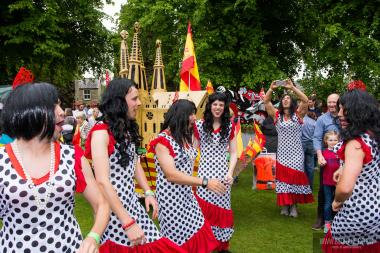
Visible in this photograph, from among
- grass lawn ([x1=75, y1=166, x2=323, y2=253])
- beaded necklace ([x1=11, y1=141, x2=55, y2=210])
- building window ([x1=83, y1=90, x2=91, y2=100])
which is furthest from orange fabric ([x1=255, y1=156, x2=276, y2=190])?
building window ([x1=83, y1=90, x2=91, y2=100])

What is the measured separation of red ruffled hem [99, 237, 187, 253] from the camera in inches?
127

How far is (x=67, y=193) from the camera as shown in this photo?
88.6 inches

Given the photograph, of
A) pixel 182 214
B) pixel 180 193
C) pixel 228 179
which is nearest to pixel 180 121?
pixel 180 193

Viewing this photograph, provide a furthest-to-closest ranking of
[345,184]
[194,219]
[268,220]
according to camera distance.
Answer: [268,220], [194,219], [345,184]

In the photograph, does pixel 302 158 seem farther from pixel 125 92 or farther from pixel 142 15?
pixel 142 15

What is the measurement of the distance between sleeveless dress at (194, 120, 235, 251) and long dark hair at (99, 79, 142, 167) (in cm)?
212

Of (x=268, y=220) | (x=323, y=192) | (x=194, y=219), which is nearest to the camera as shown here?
(x=194, y=219)

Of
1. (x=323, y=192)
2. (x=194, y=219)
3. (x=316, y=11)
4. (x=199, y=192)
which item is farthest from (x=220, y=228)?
(x=316, y=11)

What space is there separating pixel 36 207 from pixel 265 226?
208 inches

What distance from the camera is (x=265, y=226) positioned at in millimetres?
6973

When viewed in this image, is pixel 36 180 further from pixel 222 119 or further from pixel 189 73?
pixel 189 73

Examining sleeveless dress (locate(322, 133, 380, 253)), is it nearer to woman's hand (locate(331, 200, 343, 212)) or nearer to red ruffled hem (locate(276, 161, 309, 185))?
woman's hand (locate(331, 200, 343, 212))

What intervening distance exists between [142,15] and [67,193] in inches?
737

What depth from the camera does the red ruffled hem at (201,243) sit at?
4.08 m
